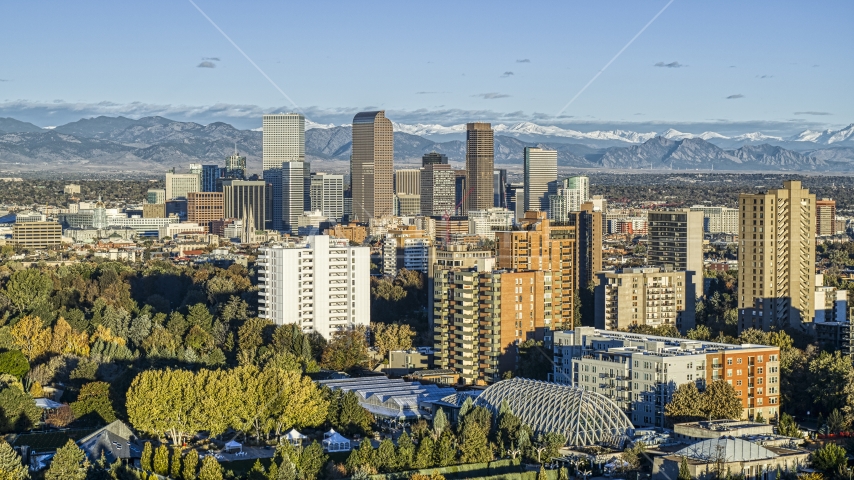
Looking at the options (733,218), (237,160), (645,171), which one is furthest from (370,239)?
(645,171)

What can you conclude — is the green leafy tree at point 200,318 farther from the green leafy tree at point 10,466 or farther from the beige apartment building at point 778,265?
the green leafy tree at point 10,466

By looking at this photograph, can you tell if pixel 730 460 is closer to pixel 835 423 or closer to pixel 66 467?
pixel 835 423

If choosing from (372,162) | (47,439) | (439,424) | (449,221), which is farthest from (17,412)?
(372,162)

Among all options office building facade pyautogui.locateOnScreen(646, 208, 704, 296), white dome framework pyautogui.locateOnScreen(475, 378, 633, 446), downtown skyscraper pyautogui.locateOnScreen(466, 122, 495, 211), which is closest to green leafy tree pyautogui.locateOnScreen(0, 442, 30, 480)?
white dome framework pyautogui.locateOnScreen(475, 378, 633, 446)

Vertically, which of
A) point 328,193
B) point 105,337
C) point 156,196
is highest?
point 328,193

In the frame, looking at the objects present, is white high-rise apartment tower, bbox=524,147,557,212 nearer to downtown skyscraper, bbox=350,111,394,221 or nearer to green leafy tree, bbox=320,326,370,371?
downtown skyscraper, bbox=350,111,394,221

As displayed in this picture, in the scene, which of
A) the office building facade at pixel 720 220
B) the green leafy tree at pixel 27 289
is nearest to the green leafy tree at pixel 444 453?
the green leafy tree at pixel 27 289
